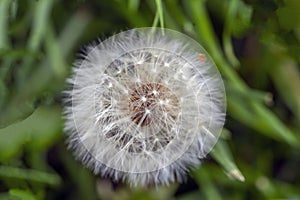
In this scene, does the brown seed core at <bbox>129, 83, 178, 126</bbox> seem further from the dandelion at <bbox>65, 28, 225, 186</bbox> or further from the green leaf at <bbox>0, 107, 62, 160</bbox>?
the green leaf at <bbox>0, 107, 62, 160</bbox>

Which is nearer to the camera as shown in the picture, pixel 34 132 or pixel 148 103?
pixel 148 103

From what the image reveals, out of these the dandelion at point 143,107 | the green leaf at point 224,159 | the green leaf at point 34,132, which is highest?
the dandelion at point 143,107

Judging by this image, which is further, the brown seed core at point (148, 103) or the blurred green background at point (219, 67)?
the blurred green background at point (219, 67)

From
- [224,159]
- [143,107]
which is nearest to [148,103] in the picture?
[143,107]

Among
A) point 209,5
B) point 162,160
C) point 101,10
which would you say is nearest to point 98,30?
point 101,10

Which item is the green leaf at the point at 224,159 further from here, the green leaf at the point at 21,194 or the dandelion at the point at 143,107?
the green leaf at the point at 21,194

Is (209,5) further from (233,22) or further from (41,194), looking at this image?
(41,194)

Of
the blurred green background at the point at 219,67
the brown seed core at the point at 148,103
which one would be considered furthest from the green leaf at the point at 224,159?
the brown seed core at the point at 148,103

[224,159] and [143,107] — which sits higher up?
[143,107]

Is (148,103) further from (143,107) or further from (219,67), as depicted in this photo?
(219,67)

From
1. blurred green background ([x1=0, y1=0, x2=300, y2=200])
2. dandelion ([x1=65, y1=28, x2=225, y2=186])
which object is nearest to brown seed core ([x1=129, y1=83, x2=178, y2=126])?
dandelion ([x1=65, y1=28, x2=225, y2=186])
